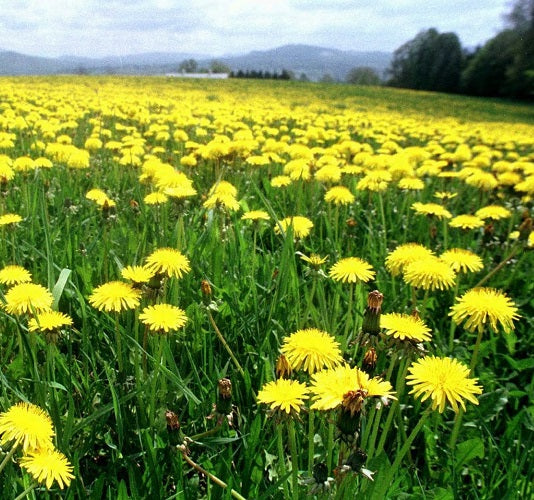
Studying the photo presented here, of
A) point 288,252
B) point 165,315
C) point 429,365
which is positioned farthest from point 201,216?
point 429,365

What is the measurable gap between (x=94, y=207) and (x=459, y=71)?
167 feet

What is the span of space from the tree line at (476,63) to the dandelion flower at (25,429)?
1365 inches

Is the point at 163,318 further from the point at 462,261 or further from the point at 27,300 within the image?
the point at 462,261

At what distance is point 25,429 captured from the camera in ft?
2.67

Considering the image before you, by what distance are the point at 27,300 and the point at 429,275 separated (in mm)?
997

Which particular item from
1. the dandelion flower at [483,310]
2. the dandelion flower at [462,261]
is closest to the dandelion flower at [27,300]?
the dandelion flower at [483,310]

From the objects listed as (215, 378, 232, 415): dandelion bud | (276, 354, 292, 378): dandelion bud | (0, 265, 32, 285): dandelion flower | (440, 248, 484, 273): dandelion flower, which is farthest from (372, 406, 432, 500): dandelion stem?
(0, 265, 32, 285): dandelion flower

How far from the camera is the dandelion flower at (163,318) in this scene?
3.51 ft

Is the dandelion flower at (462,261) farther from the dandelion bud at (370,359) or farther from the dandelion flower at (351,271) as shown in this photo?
the dandelion bud at (370,359)

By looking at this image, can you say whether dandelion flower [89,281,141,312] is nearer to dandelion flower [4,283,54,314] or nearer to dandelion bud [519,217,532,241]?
dandelion flower [4,283,54,314]

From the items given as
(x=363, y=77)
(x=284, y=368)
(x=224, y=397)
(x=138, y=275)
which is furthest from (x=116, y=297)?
(x=363, y=77)

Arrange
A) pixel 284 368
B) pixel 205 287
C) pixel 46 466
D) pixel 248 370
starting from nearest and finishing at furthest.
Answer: pixel 46 466
pixel 284 368
pixel 205 287
pixel 248 370

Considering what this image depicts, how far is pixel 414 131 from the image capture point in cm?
693

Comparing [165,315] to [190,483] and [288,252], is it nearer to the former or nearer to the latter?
[190,483]
